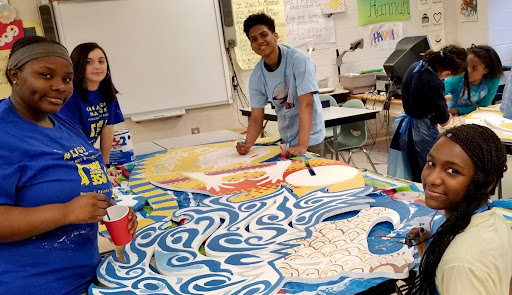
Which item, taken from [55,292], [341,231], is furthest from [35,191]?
[341,231]

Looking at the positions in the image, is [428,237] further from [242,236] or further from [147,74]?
[147,74]

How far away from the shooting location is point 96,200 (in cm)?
114

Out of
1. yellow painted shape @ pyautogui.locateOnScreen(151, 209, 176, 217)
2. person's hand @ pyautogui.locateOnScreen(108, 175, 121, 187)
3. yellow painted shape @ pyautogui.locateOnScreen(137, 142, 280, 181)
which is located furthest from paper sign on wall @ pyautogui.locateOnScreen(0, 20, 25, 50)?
yellow painted shape @ pyautogui.locateOnScreen(151, 209, 176, 217)

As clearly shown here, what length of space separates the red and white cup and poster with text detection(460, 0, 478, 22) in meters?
5.66

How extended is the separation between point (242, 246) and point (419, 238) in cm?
51

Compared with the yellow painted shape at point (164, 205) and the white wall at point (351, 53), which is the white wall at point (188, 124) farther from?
the yellow painted shape at point (164, 205)

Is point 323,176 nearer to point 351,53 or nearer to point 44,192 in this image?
point 44,192

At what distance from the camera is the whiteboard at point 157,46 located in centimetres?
425

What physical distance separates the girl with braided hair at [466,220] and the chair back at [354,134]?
3047 millimetres

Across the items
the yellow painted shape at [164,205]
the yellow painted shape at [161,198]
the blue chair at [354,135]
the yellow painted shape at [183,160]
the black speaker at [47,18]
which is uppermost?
the black speaker at [47,18]

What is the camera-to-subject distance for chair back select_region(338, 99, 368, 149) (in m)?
4.05

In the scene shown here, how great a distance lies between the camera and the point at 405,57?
14.4ft

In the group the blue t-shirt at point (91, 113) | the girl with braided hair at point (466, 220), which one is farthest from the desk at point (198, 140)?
the girl with braided hair at point (466, 220)

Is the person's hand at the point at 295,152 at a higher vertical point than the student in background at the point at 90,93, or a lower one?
lower
